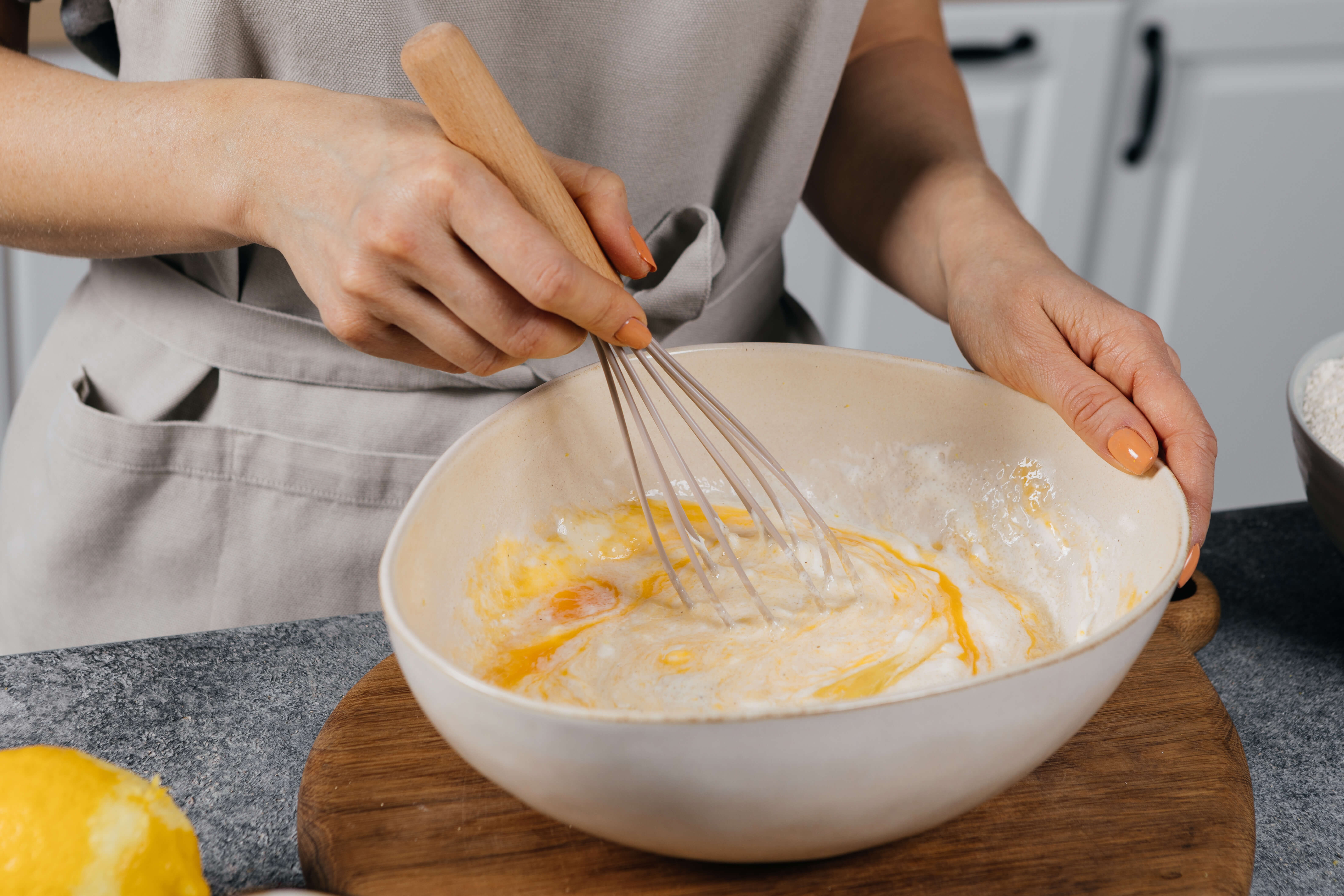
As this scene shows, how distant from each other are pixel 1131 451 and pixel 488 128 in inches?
15.6

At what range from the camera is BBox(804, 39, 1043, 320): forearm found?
824 millimetres

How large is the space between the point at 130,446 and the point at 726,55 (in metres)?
0.56

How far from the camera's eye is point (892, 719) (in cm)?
39

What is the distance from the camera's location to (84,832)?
41 centimetres

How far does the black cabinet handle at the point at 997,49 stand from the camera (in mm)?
1774

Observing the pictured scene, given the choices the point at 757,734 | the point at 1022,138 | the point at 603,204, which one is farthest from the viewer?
the point at 1022,138

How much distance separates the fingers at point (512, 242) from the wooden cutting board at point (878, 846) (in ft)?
0.85

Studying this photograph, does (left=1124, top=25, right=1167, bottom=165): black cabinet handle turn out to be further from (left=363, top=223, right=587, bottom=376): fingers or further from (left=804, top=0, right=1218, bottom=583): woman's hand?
(left=363, top=223, right=587, bottom=376): fingers

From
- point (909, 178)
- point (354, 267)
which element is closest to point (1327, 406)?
point (909, 178)

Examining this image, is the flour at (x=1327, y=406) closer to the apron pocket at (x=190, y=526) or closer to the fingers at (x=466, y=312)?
the fingers at (x=466, y=312)

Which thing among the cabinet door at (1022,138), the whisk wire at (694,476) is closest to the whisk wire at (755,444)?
the whisk wire at (694,476)

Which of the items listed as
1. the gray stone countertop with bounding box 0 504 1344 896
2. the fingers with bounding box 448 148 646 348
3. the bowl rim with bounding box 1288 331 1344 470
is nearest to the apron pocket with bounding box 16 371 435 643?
the gray stone countertop with bounding box 0 504 1344 896

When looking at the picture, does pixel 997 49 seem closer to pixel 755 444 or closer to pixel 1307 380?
pixel 1307 380

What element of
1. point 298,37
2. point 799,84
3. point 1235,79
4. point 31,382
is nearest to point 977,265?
point 799,84
